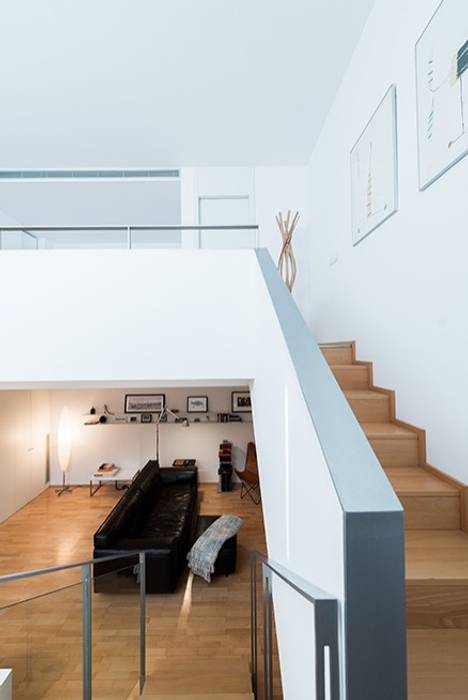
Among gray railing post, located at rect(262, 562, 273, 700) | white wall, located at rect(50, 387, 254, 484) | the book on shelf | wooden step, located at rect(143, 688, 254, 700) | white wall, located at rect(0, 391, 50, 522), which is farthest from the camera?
white wall, located at rect(50, 387, 254, 484)

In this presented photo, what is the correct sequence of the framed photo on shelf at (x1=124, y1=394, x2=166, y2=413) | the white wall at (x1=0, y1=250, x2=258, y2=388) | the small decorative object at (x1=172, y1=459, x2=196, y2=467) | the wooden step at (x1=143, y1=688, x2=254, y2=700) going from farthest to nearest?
1. the framed photo on shelf at (x1=124, y1=394, x2=166, y2=413)
2. the small decorative object at (x1=172, y1=459, x2=196, y2=467)
3. the white wall at (x1=0, y1=250, x2=258, y2=388)
4. the wooden step at (x1=143, y1=688, x2=254, y2=700)

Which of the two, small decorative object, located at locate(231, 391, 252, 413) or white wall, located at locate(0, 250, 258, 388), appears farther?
small decorative object, located at locate(231, 391, 252, 413)

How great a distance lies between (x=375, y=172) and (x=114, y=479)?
6.58m

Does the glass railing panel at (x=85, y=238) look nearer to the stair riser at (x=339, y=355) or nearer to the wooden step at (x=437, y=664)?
the stair riser at (x=339, y=355)

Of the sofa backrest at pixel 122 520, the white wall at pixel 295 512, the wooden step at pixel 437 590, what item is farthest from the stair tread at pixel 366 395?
the sofa backrest at pixel 122 520

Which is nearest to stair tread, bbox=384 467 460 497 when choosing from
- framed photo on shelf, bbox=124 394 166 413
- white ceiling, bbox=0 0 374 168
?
white ceiling, bbox=0 0 374 168

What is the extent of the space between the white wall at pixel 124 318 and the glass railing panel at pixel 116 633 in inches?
65.5

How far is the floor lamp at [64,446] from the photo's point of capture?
7.41 m

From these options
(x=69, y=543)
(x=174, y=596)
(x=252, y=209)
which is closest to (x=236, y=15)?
(x=252, y=209)

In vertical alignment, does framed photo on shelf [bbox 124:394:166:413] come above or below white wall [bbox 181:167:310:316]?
below

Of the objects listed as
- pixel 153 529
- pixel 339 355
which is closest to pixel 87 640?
pixel 153 529

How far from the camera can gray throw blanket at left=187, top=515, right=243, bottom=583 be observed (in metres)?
4.33

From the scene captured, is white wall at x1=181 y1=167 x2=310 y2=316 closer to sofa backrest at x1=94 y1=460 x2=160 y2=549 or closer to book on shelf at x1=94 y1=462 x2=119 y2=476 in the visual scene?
sofa backrest at x1=94 y1=460 x2=160 y2=549

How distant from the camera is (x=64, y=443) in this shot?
7.45 meters
